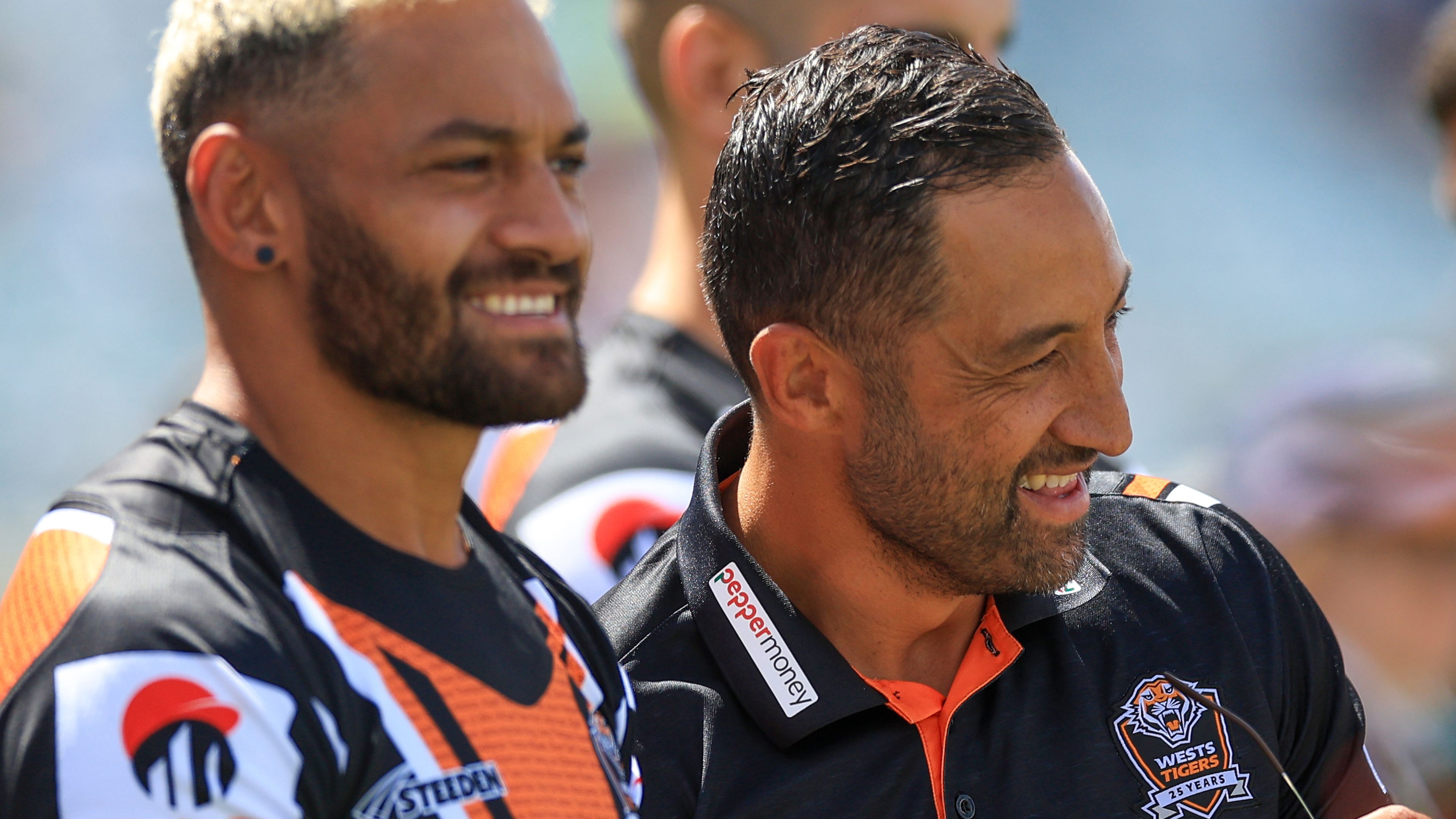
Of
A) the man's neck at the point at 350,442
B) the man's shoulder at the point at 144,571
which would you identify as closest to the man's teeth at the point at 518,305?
the man's neck at the point at 350,442

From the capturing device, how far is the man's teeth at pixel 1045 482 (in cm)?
211

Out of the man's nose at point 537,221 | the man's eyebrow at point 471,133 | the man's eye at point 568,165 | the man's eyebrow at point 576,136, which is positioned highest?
the man's eyebrow at point 471,133

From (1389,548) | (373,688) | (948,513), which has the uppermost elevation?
(373,688)

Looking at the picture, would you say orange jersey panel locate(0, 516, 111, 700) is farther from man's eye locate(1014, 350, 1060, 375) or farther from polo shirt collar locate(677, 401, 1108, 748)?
man's eye locate(1014, 350, 1060, 375)

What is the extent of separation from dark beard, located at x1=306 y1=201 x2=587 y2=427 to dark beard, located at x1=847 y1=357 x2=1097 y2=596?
0.66 meters

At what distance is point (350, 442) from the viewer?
1.56m

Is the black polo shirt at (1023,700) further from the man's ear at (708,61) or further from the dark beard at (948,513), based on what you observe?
the man's ear at (708,61)

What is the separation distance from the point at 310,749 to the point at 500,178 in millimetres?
601

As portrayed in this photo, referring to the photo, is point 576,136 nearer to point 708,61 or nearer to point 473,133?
point 473,133

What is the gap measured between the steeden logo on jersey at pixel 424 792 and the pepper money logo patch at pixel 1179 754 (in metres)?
0.98

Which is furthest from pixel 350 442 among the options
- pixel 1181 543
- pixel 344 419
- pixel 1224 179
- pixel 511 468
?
pixel 1224 179

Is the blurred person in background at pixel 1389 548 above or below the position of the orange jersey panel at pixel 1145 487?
below

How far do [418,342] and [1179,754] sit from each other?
120cm

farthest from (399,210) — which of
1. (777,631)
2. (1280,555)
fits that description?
(1280,555)
